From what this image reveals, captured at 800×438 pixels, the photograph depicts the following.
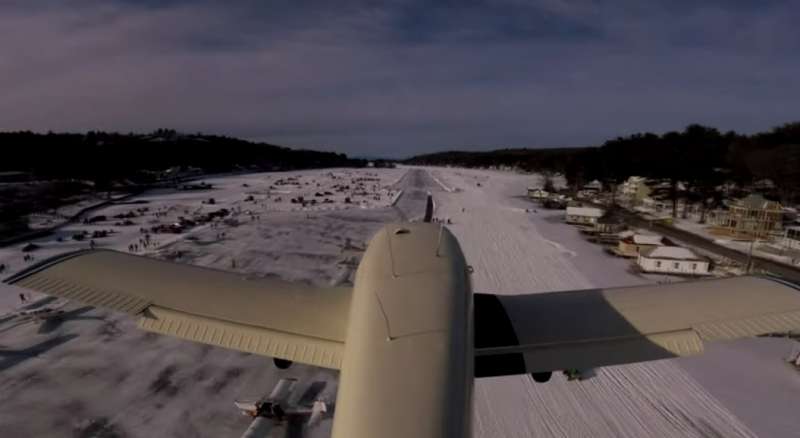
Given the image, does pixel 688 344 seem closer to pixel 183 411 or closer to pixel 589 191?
pixel 183 411

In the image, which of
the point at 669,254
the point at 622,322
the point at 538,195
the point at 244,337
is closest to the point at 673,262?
the point at 669,254

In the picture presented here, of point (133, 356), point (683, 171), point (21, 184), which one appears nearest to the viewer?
point (133, 356)

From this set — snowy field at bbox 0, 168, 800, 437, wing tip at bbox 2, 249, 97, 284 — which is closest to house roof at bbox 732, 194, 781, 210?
snowy field at bbox 0, 168, 800, 437

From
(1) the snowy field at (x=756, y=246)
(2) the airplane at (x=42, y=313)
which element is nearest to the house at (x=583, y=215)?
(1) the snowy field at (x=756, y=246)

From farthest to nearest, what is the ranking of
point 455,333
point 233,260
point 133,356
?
point 233,260 < point 133,356 < point 455,333

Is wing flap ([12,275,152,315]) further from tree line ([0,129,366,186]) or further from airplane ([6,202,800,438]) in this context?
tree line ([0,129,366,186])

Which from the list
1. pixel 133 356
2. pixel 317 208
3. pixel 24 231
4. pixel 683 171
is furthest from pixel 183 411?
pixel 683 171

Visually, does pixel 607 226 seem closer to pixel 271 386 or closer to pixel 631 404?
pixel 631 404
